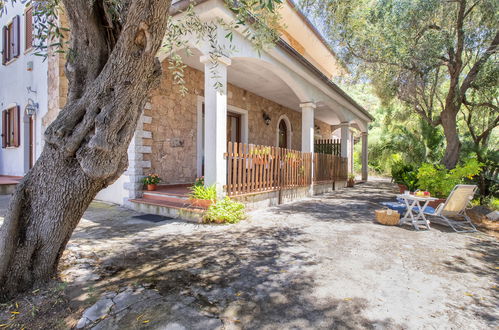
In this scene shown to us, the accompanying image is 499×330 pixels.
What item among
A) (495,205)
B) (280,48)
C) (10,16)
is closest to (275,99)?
(280,48)

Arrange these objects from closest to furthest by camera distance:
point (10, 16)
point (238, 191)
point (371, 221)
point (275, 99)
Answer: point (371, 221) → point (238, 191) → point (10, 16) → point (275, 99)

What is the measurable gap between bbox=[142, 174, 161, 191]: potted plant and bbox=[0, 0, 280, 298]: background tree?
3.67m

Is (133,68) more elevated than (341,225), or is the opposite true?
(133,68)

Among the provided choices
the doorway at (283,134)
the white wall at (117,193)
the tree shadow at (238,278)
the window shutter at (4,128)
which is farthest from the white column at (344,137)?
the window shutter at (4,128)

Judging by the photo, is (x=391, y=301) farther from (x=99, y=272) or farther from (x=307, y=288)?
(x=99, y=272)

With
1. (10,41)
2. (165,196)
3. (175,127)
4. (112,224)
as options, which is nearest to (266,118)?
(175,127)

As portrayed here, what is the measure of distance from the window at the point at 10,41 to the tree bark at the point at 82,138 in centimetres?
921

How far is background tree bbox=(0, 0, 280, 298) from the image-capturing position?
6.61 ft

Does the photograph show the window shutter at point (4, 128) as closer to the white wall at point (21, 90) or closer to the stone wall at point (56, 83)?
the white wall at point (21, 90)

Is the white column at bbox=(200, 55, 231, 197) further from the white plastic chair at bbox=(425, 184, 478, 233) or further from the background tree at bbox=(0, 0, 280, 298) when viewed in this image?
the white plastic chair at bbox=(425, 184, 478, 233)

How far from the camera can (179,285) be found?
2334 millimetres

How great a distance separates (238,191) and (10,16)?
10336 mm

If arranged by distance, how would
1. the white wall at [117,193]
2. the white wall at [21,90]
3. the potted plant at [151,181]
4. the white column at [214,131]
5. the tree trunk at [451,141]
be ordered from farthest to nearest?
the white wall at [21,90] → the tree trunk at [451,141] → the white wall at [117,193] → the potted plant at [151,181] → the white column at [214,131]

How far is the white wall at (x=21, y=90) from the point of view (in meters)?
7.54
